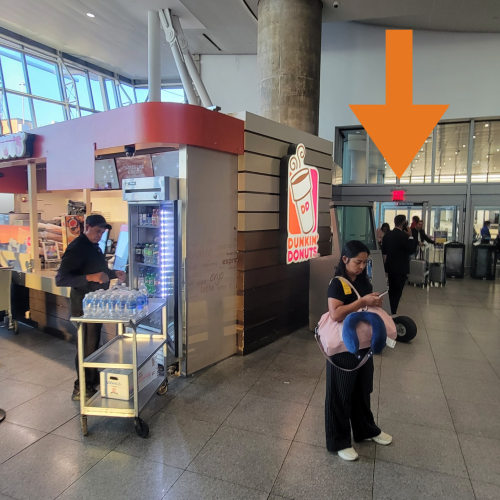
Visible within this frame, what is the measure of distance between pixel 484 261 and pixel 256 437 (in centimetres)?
971

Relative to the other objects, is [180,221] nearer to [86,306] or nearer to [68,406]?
[86,306]

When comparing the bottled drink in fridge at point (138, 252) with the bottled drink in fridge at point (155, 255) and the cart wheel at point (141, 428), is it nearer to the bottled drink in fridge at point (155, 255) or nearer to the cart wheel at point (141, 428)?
the bottled drink in fridge at point (155, 255)

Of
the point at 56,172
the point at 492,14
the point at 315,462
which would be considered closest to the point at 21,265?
the point at 56,172

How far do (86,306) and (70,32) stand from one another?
12.6 meters

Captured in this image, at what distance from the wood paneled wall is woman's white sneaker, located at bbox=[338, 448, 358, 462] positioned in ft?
6.36

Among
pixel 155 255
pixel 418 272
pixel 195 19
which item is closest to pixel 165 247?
pixel 155 255

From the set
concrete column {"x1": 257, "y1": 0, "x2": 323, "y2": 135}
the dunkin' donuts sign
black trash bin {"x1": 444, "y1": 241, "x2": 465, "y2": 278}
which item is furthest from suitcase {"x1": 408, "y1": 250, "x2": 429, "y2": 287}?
the dunkin' donuts sign

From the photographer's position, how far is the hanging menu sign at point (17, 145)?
16.4 feet

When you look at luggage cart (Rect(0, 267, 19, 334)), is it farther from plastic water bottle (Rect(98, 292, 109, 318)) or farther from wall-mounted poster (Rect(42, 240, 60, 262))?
plastic water bottle (Rect(98, 292, 109, 318))

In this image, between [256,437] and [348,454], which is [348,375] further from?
[256,437]

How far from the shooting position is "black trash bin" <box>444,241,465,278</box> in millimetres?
10133

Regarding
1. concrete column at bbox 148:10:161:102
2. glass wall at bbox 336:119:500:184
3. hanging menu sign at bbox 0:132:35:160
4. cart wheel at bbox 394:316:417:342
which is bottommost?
cart wheel at bbox 394:316:417:342

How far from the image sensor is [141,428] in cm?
270

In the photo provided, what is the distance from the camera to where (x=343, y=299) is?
2377 millimetres
